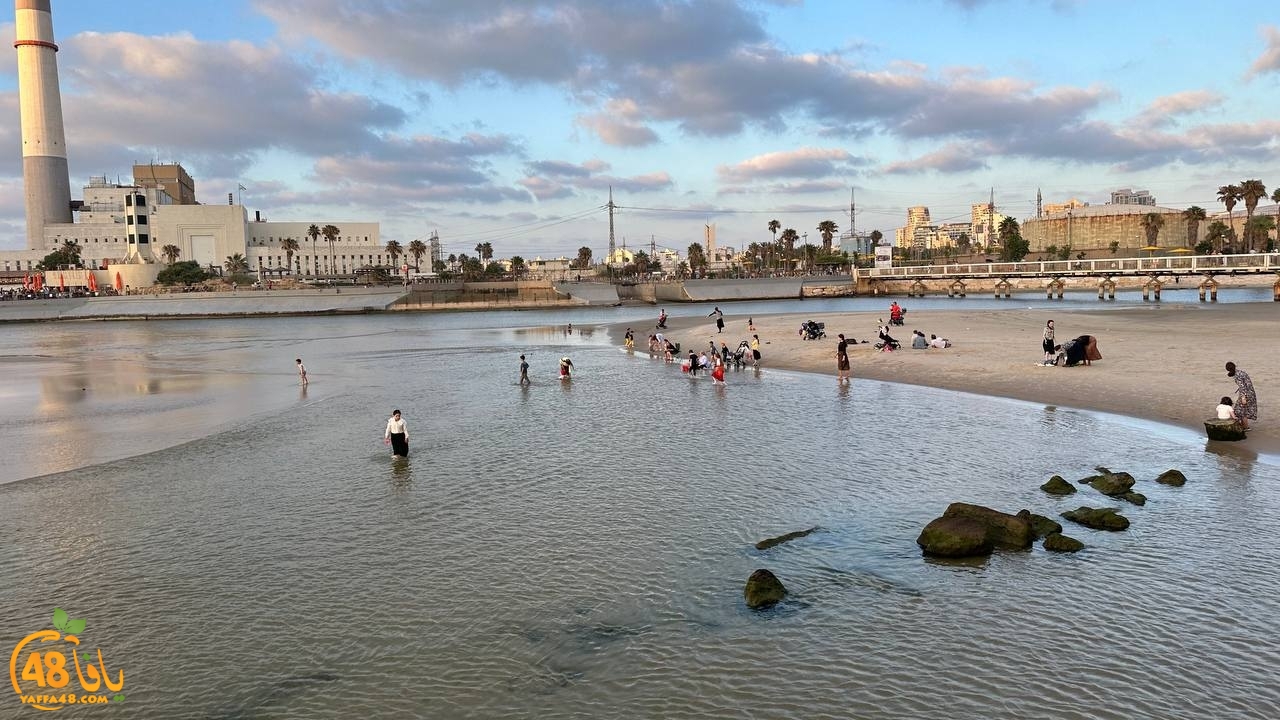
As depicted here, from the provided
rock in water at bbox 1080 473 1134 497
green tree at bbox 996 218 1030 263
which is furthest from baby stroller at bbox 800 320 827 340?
green tree at bbox 996 218 1030 263

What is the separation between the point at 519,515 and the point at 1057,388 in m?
23.8

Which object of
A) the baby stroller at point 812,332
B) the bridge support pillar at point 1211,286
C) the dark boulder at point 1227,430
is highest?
the bridge support pillar at point 1211,286

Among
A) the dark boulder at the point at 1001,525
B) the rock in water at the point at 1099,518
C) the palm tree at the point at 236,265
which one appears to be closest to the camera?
the dark boulder at the point at 1001,525

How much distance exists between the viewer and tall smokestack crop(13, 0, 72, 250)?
7032 inches

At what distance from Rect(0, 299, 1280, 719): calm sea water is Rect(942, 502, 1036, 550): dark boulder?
17.0 inches

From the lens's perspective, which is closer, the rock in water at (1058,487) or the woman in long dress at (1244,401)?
the rock in water at (1058,487)

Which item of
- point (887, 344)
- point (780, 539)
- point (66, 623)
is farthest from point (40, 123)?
point (780, 539)

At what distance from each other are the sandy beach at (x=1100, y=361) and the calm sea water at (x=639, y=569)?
105 inches

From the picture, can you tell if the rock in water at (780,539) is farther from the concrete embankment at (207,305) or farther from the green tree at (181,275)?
the green tree at (181,275)

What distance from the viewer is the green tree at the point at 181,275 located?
166 m

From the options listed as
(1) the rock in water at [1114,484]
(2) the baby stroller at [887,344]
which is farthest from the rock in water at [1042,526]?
(2) the baby stroller at [887,344]

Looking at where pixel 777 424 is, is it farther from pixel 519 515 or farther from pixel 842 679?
pixel 842 679

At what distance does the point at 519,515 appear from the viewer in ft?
58.2

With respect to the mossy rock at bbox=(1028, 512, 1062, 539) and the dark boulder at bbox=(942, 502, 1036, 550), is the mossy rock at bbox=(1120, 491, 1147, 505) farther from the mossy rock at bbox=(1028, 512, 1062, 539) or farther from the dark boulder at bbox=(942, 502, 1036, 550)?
the dark boulder at bbox=(942, 502, 1036, 550)
